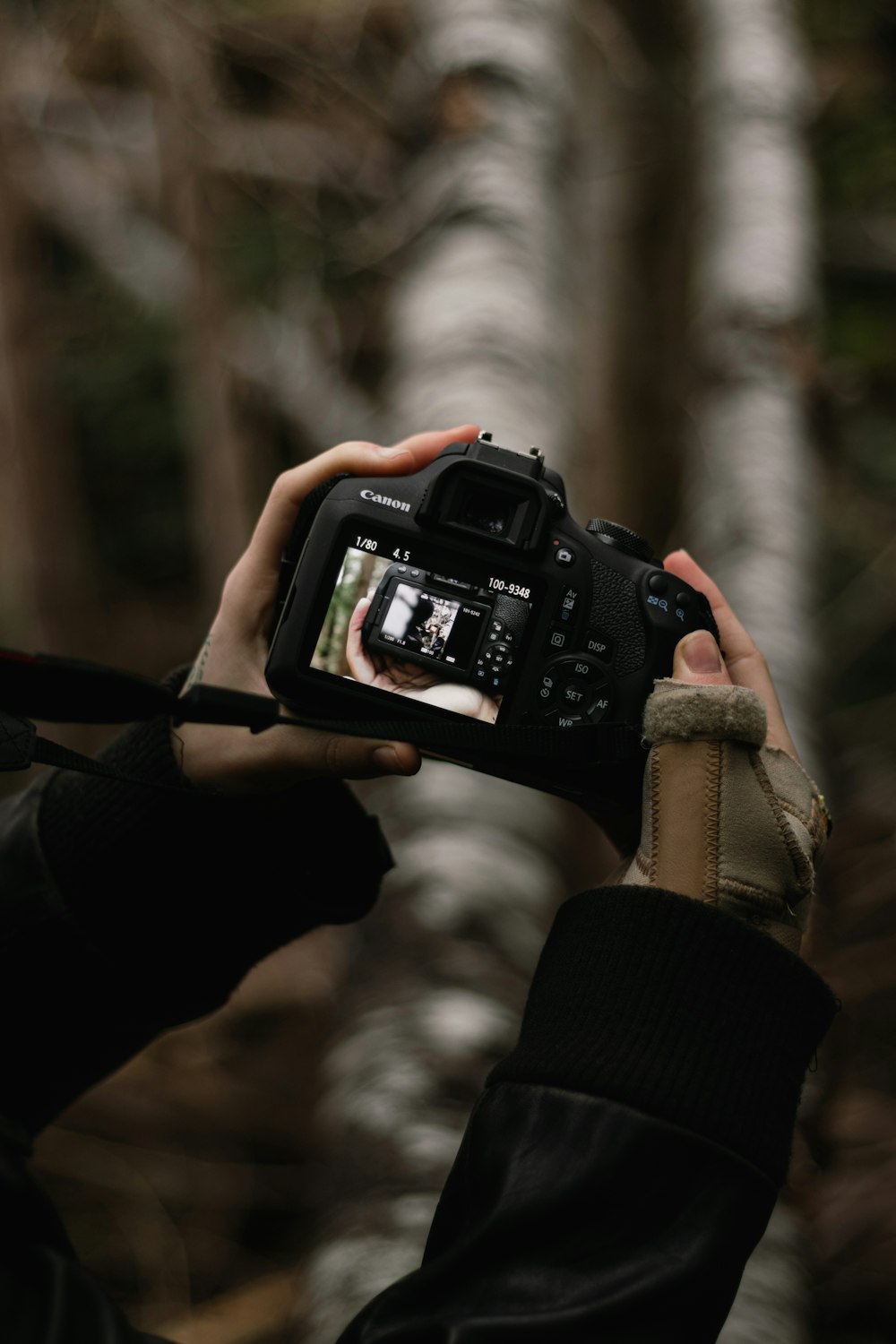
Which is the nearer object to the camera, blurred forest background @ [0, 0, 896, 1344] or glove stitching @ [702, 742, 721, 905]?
glove stitching @ [702, 742, 721, 905]

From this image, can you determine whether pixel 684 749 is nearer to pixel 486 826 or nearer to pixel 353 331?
pixel 486 826

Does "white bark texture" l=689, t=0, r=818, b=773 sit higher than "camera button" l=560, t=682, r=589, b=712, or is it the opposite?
"white bark texture" l=689, t=0, r=818, b=773

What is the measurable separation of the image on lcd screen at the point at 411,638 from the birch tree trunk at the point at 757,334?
3.67 feet

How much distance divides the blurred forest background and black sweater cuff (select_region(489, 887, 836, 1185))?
524mm

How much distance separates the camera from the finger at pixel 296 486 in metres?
0.99

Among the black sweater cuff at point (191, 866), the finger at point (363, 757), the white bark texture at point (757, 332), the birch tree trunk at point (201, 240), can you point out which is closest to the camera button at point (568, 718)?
the finger at point (363, 757)

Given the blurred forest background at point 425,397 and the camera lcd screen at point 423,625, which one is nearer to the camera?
the camera lcd screen at point 423,625

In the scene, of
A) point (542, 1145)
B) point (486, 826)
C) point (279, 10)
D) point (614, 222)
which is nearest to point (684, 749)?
point (542, 1145)

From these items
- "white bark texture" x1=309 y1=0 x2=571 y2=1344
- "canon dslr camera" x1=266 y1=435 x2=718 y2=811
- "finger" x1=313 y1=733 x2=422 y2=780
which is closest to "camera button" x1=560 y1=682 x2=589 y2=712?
"canon dslr camera" x1=266 y1=435 x2=718 y2=811

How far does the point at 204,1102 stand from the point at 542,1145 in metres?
1.42

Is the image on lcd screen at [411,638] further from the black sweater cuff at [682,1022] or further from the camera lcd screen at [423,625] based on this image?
the black sweater cuff at [682,1022]

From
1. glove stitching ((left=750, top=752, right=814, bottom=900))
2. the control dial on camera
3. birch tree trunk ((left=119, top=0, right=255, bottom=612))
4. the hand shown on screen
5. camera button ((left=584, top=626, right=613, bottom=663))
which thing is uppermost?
birch tree trunk ((left=119, top=0, right=255, bottom=612))

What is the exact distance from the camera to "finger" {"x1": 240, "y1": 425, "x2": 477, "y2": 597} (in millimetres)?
986

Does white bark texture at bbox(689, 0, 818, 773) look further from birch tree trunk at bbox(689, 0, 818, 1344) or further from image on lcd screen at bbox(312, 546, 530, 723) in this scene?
image on lcd screen at bbox(312, 546, 530, 723)
